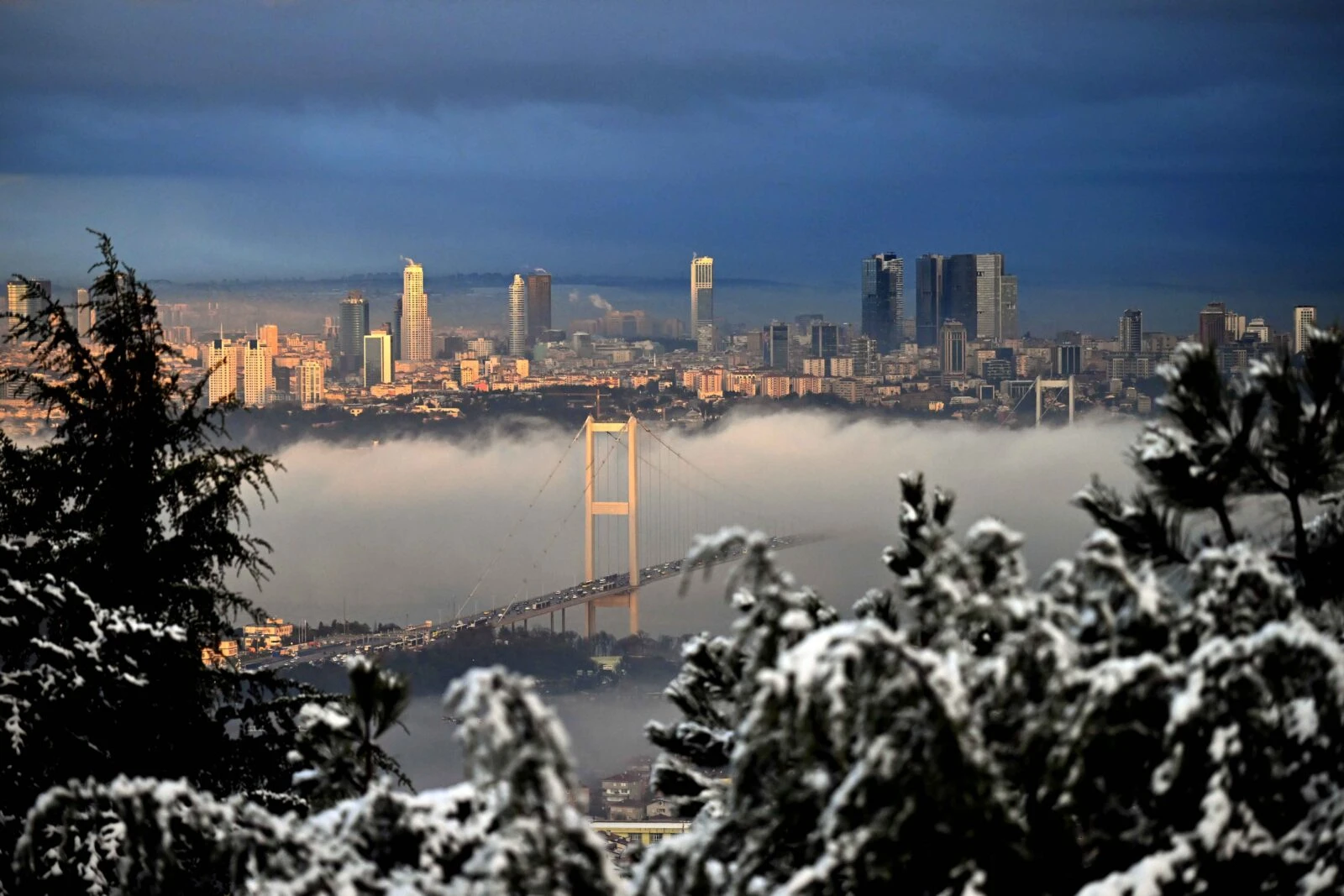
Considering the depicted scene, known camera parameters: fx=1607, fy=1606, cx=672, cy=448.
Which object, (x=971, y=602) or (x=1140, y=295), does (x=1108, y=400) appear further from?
(x=971, y=602)

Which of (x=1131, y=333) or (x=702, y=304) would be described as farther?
(x=702, y=304)

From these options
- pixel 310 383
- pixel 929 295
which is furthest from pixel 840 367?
pixel 310 383

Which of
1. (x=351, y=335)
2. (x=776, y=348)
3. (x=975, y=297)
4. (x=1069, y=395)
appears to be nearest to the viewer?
(x=1069, y=395)

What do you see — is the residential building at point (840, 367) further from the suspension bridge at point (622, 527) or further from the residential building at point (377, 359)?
the residential building at point (377, 359)

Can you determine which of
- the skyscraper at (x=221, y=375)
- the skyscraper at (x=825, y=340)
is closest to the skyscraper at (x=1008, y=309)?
the skyscraper at (x=825, y=340)

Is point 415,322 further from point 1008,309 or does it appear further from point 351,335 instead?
point 1008,309

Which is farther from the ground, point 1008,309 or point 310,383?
point 1008,309
